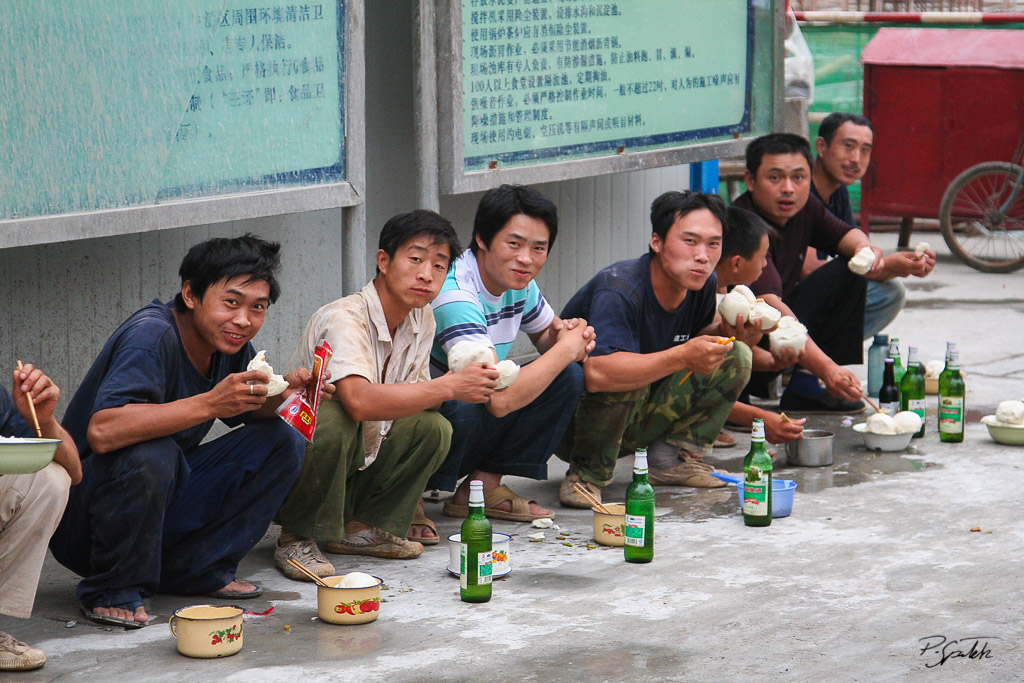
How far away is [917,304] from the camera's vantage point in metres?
10.1

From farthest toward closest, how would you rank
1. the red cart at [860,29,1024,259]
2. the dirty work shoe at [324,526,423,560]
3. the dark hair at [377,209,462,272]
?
the red cart at [860,29,1024,259] < the dirty work shoe at [324,526,423,560] < the dark hair at [377,209,462,272]

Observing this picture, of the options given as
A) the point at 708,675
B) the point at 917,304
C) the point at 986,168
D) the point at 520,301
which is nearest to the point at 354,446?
the point at 520,301

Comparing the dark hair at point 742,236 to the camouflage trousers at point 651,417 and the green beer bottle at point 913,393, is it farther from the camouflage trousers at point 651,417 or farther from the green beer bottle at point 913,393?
the green beer bottle at point 913,393

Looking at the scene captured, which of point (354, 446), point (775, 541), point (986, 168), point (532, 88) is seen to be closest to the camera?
point (354, 446)

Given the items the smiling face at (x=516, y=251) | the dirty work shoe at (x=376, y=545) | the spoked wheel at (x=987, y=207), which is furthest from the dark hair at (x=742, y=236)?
the spoked wheel at (x=987, y=207)

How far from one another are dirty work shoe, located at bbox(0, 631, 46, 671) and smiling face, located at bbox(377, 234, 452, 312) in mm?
1624

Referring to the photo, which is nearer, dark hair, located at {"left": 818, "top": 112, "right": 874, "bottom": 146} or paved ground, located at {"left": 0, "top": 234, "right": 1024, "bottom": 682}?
paved ground, located at {"left": 0, "top": 234, "right": 1024, "bottom": 682}

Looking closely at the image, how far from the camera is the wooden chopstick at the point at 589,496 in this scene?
4871 millimetres

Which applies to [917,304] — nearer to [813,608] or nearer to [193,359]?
[813,608]

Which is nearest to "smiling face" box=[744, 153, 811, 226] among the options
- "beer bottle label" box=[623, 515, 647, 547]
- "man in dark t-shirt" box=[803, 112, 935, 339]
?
"man in dark t-shirt" box=[803, 112, 935, 339]

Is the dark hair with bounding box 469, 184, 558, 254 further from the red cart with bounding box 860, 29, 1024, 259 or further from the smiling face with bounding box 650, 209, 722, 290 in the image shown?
the red cart with bounding box 860, 29, 1024, 259

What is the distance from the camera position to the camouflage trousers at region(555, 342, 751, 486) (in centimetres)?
519

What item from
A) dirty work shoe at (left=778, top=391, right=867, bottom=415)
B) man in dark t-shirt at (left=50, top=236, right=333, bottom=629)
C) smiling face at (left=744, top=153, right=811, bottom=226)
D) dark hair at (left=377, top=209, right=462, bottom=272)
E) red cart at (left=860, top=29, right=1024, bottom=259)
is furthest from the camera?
red cart at (left=860, top=29, right=1024, bottom=259)

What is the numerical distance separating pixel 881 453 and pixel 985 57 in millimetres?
6735
